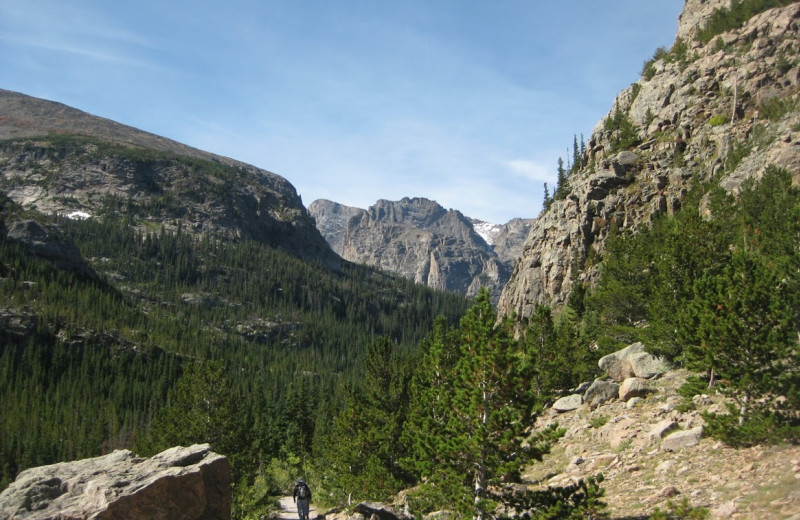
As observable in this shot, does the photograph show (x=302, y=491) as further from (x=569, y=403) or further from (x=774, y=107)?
(x=774, y=107)

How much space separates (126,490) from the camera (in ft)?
51.5

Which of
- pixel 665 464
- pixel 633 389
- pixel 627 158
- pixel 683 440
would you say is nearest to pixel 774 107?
pixel 627 158

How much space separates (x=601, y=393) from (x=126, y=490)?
22014mm

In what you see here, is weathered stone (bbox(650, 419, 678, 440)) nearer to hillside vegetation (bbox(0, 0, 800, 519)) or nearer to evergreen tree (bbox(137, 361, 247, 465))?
hillside vegetation (bbox(0, 0, 800, 519))

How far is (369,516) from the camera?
21.3 metres

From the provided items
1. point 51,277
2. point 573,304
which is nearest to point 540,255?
point 573,304

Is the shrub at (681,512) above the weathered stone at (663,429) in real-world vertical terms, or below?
below

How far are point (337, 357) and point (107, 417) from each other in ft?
287

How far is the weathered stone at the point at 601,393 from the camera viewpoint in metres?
26.5

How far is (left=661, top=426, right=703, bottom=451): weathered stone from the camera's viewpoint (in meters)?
17.6

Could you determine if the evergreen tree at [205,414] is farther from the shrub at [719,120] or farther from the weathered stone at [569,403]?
A: the shrub at [719,120]

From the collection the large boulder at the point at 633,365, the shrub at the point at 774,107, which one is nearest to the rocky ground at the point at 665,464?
the large boulder at the point at 633,365

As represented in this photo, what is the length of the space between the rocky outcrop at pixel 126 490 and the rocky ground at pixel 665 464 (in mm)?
12688

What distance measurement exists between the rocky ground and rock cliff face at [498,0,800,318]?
129 feet
